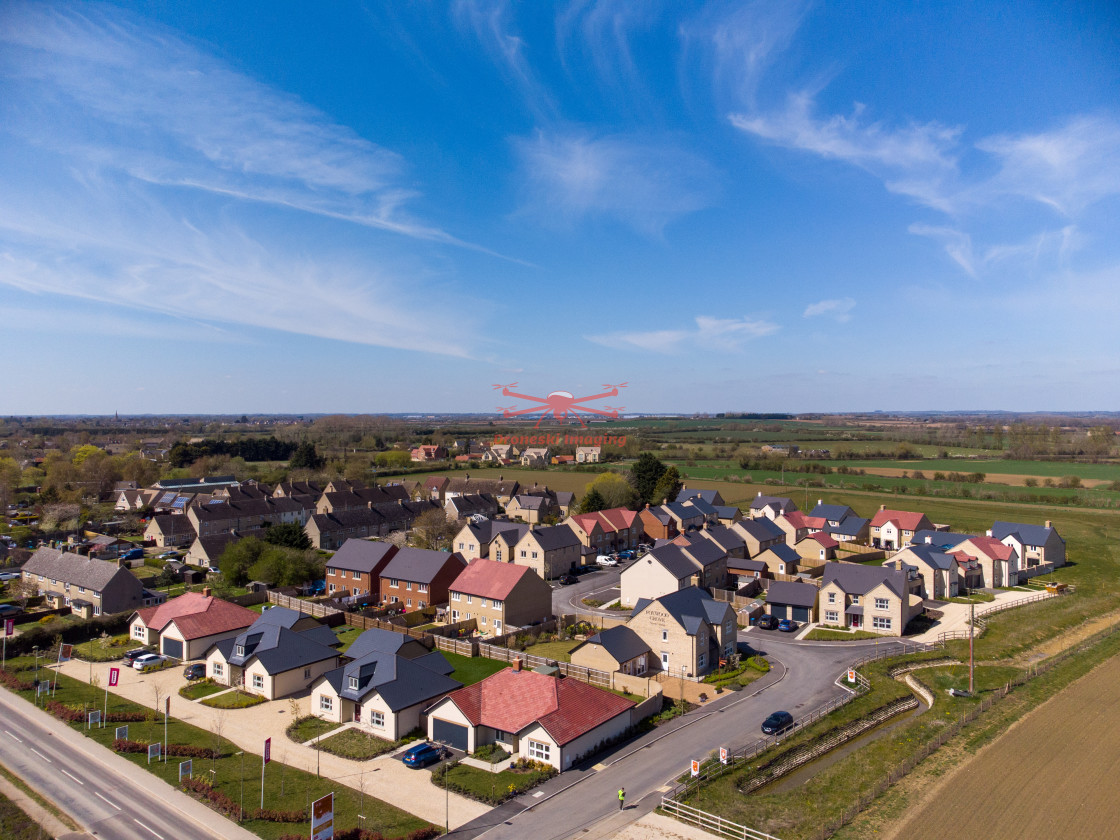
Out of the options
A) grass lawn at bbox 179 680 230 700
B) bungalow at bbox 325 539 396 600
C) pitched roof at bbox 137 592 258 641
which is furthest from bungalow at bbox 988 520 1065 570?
grass lawn at bbox 179 680 230 700

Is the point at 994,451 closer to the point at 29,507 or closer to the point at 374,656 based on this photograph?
the point at 374,656

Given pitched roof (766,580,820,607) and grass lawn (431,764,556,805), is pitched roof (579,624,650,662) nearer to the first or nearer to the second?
grass lawn (431,764,556,805)

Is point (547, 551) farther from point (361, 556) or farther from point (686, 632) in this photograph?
point (686, 632)

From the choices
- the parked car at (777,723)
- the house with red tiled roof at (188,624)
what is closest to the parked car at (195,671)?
the house with red tiled roof at (188,624)

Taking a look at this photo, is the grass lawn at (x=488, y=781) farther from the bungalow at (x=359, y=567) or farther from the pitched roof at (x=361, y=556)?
the pitched roof at (x=361, y=556)

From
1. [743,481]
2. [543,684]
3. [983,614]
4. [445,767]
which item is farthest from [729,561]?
[743,481]

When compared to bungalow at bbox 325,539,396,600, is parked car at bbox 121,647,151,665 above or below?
below
